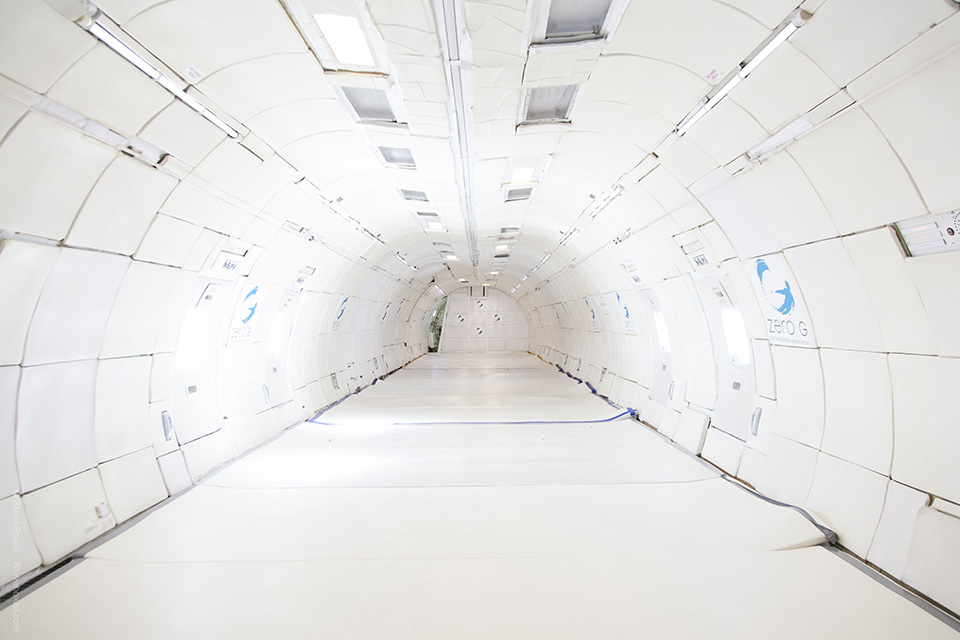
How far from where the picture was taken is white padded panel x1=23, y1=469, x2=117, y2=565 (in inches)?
156

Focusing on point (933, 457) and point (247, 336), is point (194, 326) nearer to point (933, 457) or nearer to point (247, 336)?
point (247, 336)

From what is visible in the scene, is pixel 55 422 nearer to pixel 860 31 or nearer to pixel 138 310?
pixel 138 310

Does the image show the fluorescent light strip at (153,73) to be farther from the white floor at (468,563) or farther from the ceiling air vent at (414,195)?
the white floor at (468,563)

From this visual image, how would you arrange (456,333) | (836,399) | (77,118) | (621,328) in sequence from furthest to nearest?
(456,333)
(621,328)
(836,399)
(77,118)

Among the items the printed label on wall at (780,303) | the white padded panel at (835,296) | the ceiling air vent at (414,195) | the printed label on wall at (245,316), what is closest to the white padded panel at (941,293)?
the white padded panel at (835,296)

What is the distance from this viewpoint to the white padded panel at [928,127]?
2812mm

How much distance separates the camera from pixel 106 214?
4.23m

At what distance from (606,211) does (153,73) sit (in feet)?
21.8

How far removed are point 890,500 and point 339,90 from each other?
20.5 ft

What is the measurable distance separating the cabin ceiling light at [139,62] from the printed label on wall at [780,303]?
5.99 m

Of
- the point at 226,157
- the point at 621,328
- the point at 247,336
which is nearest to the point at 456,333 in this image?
the point at 621,328

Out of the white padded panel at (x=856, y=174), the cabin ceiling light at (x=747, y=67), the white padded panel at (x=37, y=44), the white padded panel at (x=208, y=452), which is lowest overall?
the white padded panel at (x=208, y=452)

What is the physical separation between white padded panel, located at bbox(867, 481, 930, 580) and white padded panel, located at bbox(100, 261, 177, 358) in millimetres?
7587

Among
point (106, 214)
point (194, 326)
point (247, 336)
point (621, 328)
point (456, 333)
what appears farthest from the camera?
point (456, 333)
